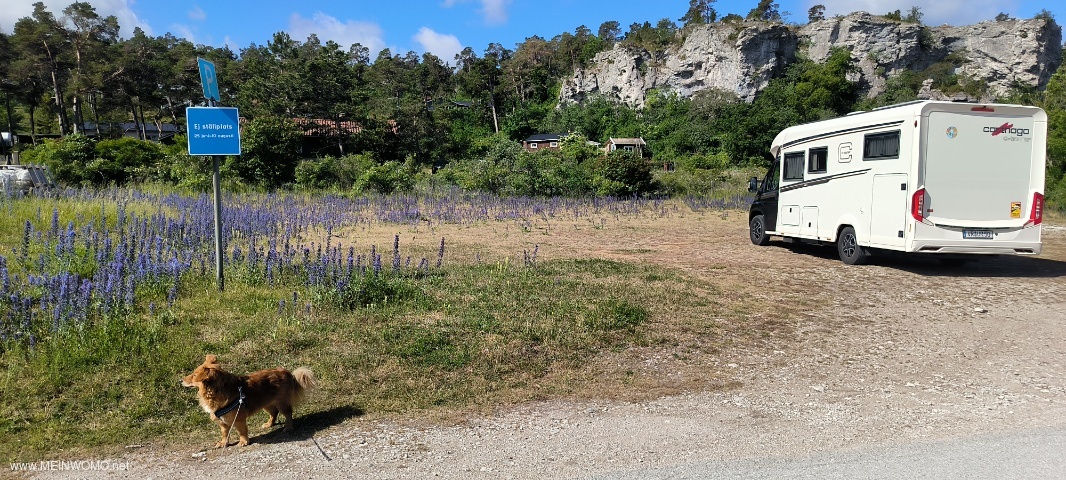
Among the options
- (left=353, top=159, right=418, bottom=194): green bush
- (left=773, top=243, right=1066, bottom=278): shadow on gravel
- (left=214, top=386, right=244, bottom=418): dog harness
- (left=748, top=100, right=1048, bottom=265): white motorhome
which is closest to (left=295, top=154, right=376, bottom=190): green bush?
(left=353, top=159, right=418, bottom=194): green bush

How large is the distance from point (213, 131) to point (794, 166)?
1083 cm

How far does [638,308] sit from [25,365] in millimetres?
5749

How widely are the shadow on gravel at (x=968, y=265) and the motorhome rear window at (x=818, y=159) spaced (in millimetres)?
1748

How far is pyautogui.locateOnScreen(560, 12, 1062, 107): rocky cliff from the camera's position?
222 ft

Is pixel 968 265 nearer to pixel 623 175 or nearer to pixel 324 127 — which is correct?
pixel 623 175

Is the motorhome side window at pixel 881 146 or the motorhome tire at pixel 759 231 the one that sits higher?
the motorhome side window at pixel 881 146

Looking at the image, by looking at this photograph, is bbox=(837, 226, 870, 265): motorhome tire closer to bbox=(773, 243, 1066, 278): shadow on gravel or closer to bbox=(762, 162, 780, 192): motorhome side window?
bbox=(773, 243, 1066, 278): shadow on gravel

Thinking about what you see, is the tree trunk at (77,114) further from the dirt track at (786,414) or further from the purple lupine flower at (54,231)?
the dirt track at (786,414)

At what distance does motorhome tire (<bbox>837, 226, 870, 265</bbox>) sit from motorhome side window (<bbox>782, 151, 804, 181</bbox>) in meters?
1.70

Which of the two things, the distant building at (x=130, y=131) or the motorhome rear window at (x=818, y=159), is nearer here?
the motorhome rear window at (x=818, y=159)

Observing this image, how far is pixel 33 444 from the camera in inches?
160

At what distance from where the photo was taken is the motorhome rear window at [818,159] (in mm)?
12186

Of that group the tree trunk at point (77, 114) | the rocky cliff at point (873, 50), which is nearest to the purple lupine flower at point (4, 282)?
the tree trunk at point (77, 114)

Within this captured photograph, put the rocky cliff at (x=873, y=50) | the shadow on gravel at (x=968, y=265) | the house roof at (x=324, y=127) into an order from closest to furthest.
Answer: the shadow on gravel at (x=968, y=265)
the house roof at (x=324, y=127)
the rocky cliff at (x=873, y=50)
